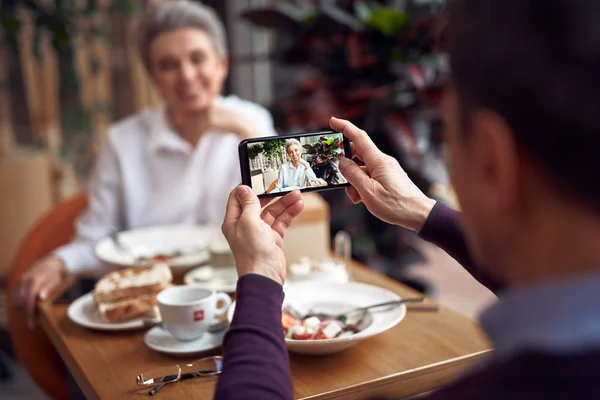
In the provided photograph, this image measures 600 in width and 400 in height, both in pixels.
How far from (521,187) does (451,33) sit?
153 mm

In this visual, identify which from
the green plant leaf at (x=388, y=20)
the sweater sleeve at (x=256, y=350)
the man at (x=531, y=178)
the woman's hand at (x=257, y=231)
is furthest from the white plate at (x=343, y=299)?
the green plant leaf at (x=388, y=20)

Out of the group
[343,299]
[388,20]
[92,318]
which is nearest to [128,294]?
[92,318]

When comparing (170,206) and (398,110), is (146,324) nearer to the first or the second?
(170,206)

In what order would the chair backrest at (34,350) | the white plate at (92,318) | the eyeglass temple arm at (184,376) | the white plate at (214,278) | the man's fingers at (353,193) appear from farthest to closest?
1. the chair backrest at (34,350)
2. the white plate at (214,278)
3. the white plate at (92,318)
4. the man's fingers at (353,193)
5. the eyeglass temple arm at (184,376)

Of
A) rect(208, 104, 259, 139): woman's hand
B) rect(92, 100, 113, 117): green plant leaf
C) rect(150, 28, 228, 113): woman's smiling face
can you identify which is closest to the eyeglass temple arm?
rect(208, 104, 259, 139): woman's hand

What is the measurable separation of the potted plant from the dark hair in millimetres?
504

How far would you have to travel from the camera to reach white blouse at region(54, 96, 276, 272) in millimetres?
2012

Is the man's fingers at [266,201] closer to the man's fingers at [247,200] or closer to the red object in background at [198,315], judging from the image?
the man's fingers at [247,200]

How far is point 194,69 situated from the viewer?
1984 millimetres

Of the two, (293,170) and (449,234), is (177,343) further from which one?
(449,234)

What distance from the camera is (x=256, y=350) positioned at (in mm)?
737

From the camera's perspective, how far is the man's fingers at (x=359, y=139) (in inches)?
42.5

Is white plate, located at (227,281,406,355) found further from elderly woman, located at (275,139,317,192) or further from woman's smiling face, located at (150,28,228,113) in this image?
woman's smiling face, located at (150,28,228,113)

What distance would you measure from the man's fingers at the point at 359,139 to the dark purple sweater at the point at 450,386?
13 centimetres
